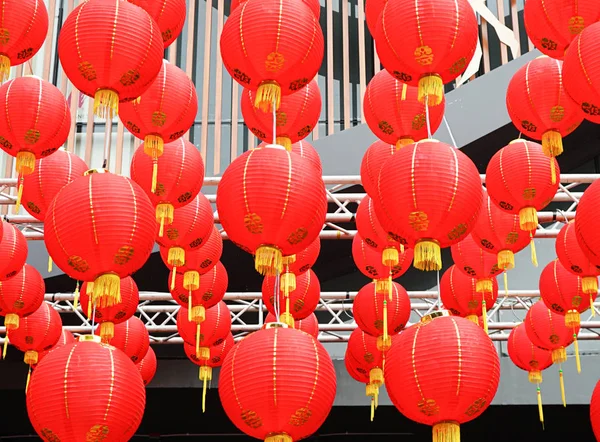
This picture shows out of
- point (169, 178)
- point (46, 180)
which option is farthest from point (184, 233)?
point (46, 180)

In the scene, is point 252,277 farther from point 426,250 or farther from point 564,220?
point 426,250

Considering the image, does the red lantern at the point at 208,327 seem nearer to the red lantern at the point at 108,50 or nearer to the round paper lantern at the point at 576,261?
the round paper lantern at the point at 576,261

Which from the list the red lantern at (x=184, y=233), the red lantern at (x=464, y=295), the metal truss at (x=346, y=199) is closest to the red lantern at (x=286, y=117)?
the red lantern at (x=184, y=233)

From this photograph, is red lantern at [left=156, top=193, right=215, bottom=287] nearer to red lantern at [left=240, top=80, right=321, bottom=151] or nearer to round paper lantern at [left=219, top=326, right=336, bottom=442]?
red lantern at [left=240, top=80, right=321, bottom=151]

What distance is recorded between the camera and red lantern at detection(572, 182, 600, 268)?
362cm

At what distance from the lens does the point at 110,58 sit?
3.64 meters

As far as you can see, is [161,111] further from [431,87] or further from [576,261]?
[576,261]

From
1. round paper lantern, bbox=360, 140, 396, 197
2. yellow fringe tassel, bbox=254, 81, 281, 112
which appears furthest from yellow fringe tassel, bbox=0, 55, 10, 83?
round paper lantern, bbox=360, 140, 396, 197

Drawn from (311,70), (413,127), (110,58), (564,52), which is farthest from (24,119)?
(564,52)

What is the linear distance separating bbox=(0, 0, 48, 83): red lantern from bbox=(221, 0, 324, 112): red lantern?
0.86 meters

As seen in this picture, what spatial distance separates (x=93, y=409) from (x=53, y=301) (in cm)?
422

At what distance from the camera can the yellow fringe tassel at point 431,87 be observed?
3703mm

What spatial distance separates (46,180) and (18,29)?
115 cm

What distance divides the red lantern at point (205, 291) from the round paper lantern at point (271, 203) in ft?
6.83
